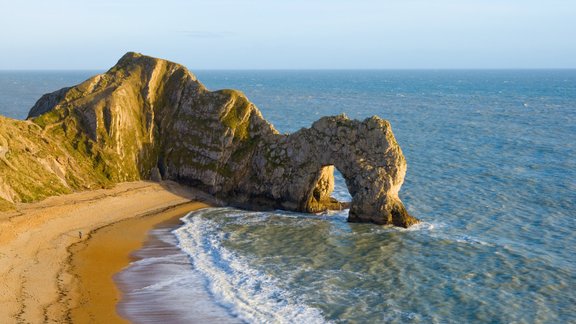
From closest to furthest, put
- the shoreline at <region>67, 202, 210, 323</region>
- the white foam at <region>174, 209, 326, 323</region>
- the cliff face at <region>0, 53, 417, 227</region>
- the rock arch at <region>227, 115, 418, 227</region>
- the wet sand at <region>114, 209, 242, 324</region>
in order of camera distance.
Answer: the wet sand at <region>114, 209, 242, 324</region> < the white foam at <region>174, 209, 326, 323</region> < the shoreline at <region>67, 202, 210, 323</region> < the rock arch at <region>227, 115, 418, 227</region> < the cliff face at <region>0, 53, 417, 227</region>

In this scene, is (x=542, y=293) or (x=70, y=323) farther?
(x=542, y=293)

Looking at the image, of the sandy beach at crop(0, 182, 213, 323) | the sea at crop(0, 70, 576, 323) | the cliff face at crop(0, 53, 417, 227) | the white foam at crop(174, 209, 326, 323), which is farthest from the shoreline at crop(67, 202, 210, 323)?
the cliff face at crop(0, 53, 417, 227)

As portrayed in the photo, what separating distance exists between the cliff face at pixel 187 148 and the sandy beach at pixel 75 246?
2.44 metres

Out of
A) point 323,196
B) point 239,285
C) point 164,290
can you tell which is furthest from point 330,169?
point 164,290

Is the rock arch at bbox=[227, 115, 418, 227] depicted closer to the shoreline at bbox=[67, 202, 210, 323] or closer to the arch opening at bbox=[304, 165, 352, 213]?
the arch opening at bbox=[304, 165, 352, 213]

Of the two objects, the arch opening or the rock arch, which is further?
the arch opening

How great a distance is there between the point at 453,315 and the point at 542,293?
653cm

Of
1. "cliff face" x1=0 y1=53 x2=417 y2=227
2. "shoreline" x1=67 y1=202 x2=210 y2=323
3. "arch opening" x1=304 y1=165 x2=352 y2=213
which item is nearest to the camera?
"shoreline" x1=67 y1=202 x2=210 y2=323

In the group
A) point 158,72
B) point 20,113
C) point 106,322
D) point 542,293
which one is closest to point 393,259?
point 542,293

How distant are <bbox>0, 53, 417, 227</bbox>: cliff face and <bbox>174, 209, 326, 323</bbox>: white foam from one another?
964cm

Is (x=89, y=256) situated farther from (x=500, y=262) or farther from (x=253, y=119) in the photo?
(x=500, y=262)

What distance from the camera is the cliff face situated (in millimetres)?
45094

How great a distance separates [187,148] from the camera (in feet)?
178

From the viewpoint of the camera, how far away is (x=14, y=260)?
112ft
